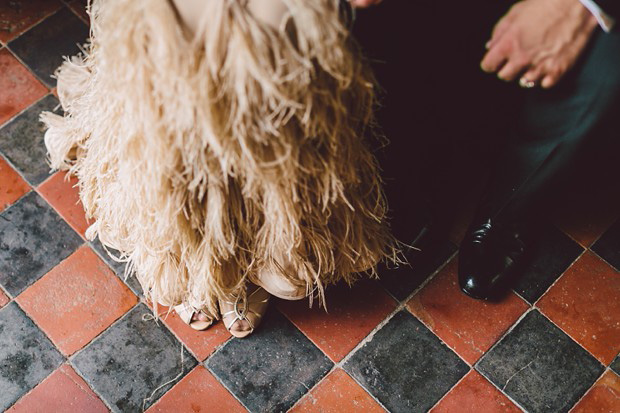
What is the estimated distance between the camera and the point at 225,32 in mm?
751

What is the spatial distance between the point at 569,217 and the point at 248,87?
1.04 m

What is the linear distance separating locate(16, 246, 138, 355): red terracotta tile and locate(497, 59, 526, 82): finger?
92cm

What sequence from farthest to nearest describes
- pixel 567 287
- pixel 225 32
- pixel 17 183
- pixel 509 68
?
pixel 17 183 → pixel 567 287 → pixel 509 68 → pixel 225 32

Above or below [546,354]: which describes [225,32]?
above

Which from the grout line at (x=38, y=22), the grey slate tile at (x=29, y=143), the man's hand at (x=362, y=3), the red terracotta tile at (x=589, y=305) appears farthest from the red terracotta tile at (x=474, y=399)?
the grout line at (x=38, y=22)

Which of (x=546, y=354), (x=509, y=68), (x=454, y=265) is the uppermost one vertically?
(x=509, y=68)

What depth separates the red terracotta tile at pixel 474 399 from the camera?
1.33 metres

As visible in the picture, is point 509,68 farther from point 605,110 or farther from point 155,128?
point 155,128

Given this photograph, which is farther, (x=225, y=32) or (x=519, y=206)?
(x=519, y=206)

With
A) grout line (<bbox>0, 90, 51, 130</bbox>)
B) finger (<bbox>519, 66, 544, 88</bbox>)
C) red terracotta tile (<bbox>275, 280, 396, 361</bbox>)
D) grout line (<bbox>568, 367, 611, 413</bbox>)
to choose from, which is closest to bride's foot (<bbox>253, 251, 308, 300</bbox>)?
red terracotta tile (<bbox>275, 280, 396, 361</bbox>)

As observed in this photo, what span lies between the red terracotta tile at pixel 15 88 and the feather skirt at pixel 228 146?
54cm

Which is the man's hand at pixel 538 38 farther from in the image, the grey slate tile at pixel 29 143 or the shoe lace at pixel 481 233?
the grey slate tile at pixel 29 143

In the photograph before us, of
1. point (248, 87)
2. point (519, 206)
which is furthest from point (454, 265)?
point (248, 87)

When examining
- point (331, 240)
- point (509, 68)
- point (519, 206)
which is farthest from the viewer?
point (519, 206)
